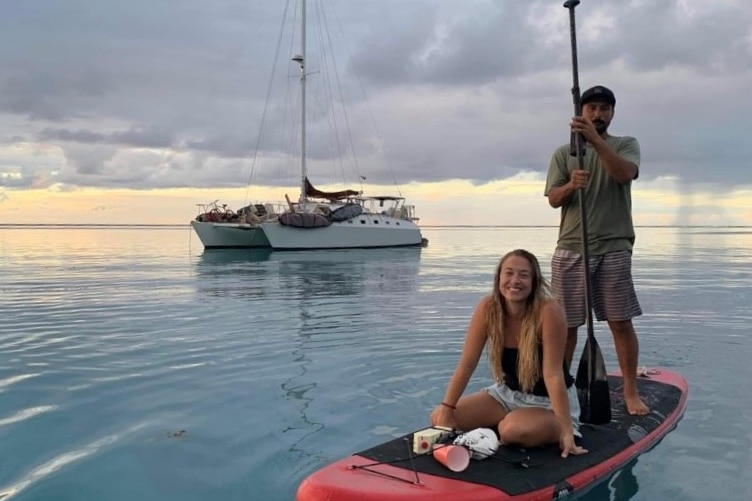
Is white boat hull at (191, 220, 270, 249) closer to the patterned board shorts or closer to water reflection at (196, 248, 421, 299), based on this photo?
water reflection at (196, 248, 421, 299)

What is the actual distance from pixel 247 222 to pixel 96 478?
34.0 meters

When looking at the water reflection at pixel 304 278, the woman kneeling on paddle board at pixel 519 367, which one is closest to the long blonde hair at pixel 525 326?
the woman kneeling on paddle board at pixel 519 367

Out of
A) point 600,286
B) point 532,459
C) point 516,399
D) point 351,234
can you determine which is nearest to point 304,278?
point 600,286

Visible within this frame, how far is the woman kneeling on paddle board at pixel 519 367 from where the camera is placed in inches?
161

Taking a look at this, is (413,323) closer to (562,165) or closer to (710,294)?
(562,165)

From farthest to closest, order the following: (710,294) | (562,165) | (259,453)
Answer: (710,294) → (562,165) → (259,453)

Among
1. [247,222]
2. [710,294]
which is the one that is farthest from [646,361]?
[247,222]

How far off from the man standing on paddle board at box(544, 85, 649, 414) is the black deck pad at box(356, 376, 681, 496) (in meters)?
0.49

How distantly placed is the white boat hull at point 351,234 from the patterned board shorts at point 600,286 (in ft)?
104

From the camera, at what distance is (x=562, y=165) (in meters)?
5.25

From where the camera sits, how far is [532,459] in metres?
3.94

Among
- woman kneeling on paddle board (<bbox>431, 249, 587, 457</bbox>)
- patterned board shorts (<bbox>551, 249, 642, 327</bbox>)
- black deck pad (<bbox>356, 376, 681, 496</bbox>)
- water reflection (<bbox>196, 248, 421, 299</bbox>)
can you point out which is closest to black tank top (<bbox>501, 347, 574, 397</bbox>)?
woman kneeling on paddle board (<bbox>431, 249, 587, 457</bbox>)

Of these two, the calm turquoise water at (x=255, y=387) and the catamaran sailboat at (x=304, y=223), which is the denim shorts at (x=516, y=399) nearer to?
the calm turquoise water at (x=255, y=387)

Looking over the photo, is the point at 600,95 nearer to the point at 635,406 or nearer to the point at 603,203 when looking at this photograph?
the point at 603,203
